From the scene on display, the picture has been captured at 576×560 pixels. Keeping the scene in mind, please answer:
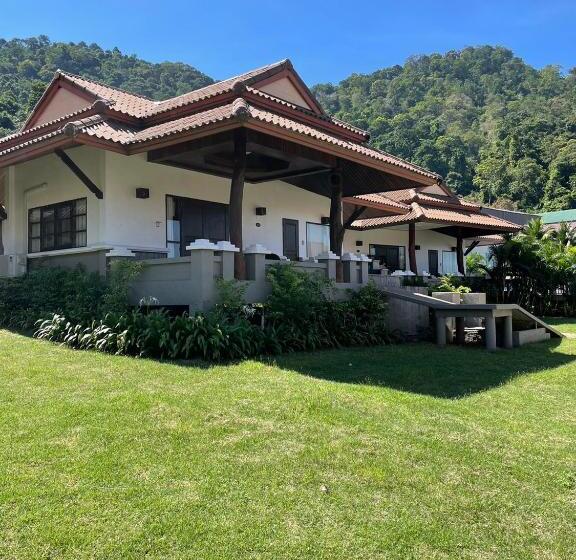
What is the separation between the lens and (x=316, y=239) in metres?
16.6

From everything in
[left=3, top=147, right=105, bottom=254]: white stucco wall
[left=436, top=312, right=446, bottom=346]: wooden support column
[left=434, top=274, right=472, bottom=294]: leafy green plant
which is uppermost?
[left=3, top=147, right=105, bottom=254]: white stucco wall

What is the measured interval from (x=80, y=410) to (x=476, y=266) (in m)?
19.9

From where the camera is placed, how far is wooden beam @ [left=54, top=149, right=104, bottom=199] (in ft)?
36.6

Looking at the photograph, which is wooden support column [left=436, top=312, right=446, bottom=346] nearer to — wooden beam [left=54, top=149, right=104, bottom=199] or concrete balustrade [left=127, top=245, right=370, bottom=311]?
concrete balustrade [left=127, top=245, right=370, bottom=311]

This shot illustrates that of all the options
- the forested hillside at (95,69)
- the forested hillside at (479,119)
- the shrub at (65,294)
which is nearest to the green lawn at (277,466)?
the shrub at (65,294)

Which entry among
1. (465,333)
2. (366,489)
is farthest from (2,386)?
(465,333)

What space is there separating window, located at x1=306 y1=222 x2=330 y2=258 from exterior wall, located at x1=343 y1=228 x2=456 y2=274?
545cm

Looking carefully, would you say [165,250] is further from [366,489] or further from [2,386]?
[366,489]

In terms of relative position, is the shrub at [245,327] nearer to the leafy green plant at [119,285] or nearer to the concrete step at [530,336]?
the leafy green plant at [119,285]

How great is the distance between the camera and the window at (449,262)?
27.0 meters

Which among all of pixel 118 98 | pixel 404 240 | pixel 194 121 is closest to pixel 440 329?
pixel 194 121

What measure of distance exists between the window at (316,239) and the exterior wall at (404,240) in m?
5.45

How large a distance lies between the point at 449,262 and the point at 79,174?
20.1m

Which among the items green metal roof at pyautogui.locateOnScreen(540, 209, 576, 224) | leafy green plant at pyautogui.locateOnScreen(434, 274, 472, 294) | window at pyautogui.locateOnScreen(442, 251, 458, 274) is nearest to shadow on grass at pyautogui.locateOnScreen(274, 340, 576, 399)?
leafy green plant at pyautogui.locateOnScreen(434, 274, 472, 294)
